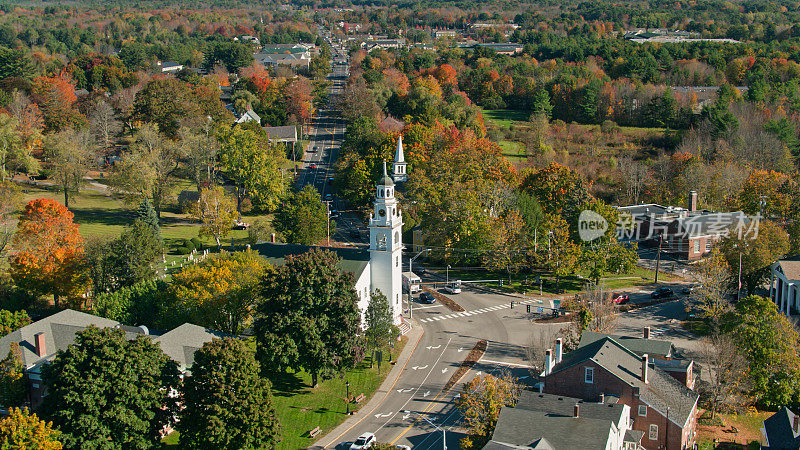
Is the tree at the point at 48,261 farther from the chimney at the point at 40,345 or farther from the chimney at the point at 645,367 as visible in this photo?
the chimney at the point at 645,367

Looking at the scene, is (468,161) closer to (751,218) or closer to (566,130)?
(751,218)

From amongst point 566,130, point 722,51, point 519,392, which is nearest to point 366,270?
point 519,392

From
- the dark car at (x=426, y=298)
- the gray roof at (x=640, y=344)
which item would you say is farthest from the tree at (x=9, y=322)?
the gray roof at (x=640, y=344)

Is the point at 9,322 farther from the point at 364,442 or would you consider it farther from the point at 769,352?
the point at 769,352

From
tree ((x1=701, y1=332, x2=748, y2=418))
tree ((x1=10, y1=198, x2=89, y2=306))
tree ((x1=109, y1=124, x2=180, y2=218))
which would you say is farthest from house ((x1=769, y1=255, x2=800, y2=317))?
tree ((x1=109, y1=124, x2=180, y2=218))

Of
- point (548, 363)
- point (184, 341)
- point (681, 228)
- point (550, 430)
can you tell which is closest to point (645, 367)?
point (548, 363)

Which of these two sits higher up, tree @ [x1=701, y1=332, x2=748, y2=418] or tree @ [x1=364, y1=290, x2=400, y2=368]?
tree @ [x1=364, y1=290, x2=400, y2=368]

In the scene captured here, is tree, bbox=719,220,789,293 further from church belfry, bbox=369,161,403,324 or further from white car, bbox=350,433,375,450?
white car, bbox=350,433,375,450
